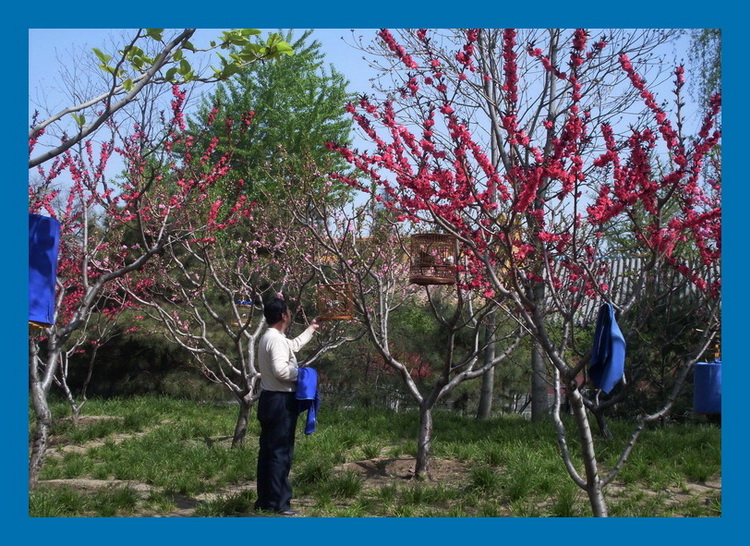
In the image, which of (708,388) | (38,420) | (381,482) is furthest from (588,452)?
(38,420)

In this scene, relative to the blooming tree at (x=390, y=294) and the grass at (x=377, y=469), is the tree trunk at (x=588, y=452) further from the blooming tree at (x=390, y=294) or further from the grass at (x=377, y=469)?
the blooming tree at (x=390, y=294)

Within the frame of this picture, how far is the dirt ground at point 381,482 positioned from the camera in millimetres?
4929

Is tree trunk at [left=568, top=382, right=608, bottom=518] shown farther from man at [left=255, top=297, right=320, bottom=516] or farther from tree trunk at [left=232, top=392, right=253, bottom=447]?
tree trunk at [left=232, top=392, right=253, bottom=447]

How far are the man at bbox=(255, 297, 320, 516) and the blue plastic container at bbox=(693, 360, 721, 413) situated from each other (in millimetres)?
2229

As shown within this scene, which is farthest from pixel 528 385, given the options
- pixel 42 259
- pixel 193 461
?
pixel 42 259

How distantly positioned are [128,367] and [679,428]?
7639 millimetres

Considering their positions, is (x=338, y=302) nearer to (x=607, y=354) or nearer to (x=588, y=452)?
(x=588, y=452)

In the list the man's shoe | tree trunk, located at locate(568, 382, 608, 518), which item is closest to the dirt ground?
the man's shoe

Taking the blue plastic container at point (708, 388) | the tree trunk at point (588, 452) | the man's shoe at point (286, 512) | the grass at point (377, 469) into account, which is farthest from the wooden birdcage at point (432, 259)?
the tree trunk at point (588, 452)

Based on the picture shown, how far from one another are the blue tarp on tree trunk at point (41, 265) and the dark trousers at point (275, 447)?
53.8 inches

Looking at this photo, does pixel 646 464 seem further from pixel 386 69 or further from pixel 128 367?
pixel 128 367

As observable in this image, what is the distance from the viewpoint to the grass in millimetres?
4602

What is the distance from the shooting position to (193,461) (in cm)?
584

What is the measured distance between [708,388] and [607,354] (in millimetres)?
1436
